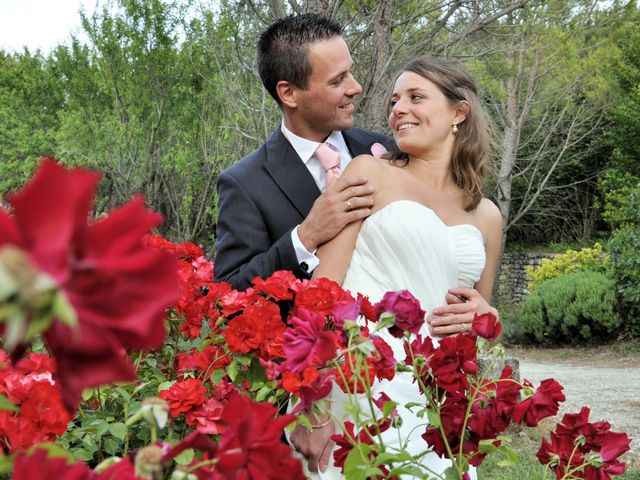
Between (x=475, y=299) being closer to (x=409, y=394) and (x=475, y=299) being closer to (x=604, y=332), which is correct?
(x=409, y=394)

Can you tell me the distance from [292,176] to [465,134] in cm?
72

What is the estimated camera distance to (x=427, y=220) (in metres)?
2.85

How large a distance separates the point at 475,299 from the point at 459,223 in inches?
18.0

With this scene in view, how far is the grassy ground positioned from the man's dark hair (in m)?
3.09

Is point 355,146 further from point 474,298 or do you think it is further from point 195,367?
point 195,367

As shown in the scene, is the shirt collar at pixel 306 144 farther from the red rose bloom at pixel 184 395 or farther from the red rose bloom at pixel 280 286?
the red rose bloom at pixel 184 395

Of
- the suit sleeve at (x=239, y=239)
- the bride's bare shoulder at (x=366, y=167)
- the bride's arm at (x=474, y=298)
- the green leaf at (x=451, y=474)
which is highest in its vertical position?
the bride's bare shoulder at (x=366, y=167)

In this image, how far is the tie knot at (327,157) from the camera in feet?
10.5

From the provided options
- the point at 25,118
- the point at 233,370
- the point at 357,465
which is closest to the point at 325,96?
the point at 233,370

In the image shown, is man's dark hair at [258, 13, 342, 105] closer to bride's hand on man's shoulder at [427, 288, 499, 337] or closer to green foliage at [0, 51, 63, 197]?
bride's hand on man's shoulder at [427, 288, 499, 337]

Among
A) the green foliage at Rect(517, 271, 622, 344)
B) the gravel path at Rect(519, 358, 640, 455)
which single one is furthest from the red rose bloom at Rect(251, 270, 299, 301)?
the green foliage at Rect(517, 271, 622, 344)

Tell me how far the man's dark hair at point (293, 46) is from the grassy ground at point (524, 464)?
3091 mm

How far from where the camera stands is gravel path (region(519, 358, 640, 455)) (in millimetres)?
7887

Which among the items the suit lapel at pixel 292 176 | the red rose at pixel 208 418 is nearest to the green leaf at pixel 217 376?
the red rose at pixel 208 418
